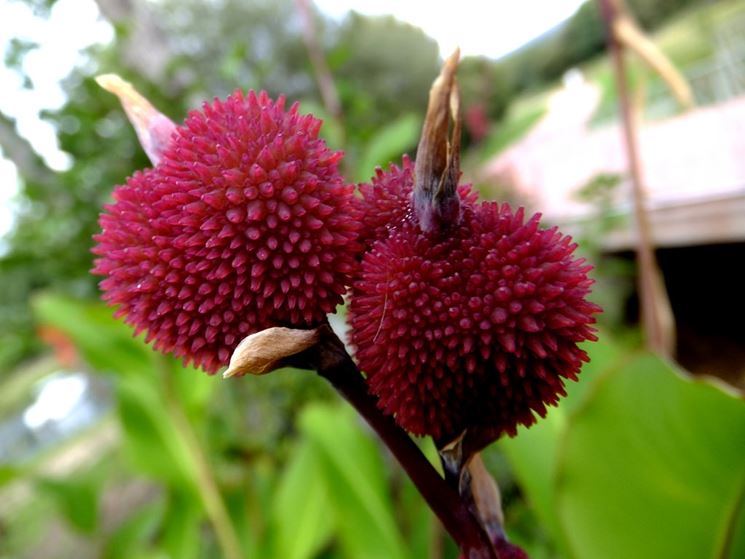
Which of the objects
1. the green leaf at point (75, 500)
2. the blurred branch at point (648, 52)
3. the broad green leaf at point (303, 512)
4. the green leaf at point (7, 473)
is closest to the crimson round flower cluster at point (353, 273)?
the blurred branch at point (648, 52)

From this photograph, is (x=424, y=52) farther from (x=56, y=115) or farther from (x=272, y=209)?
(x=272, y=209)

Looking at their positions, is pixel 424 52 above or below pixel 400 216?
above

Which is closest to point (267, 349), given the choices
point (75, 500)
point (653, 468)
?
point (653, 468)

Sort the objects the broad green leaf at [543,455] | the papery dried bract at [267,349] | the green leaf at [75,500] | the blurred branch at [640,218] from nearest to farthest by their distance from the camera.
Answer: the papery dried bract at [267,349], the broad green leaf at [543,455], the blurred branch at [640,218], the green leaf at [75,500]

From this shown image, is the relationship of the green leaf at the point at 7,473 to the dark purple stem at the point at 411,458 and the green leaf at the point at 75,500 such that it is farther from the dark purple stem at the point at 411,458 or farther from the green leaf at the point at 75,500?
the dark purple stem at the point at 411,458

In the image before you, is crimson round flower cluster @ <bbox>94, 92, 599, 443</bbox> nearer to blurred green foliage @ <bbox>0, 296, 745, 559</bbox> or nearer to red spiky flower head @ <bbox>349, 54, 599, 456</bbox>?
red spiky flower head @ <bbox>349, 54, 599, 456</bbox>

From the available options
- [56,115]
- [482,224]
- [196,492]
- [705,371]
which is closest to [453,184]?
[482,224]
